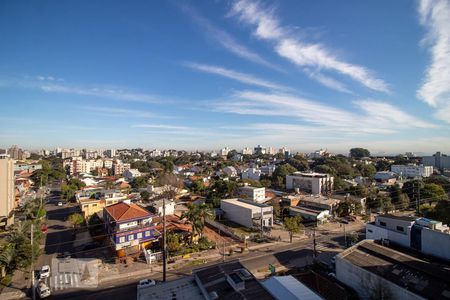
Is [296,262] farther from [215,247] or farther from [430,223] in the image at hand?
[430,223]

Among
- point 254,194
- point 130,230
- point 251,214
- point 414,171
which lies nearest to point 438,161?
point 414,171

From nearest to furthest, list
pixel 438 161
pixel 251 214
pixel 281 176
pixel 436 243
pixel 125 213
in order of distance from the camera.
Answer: pixel 436 243, pixel 125 213, pixel 251 214, pixel 281 176, pixel 438 161

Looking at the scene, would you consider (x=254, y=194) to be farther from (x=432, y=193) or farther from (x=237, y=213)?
(x=432, y=193)

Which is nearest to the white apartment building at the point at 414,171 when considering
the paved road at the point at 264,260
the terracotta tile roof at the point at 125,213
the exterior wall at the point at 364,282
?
the paved road at the point at 264,260

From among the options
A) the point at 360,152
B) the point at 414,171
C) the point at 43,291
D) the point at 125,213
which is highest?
the point at 360,152

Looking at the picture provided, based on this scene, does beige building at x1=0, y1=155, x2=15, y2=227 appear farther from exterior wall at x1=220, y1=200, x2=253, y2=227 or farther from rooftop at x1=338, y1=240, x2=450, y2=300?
rooftop at x1=338, y1=240, x2=450, y2=300

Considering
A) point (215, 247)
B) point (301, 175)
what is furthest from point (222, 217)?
point (301, 175)

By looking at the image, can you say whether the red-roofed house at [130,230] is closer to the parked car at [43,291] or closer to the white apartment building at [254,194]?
the parked car at [43,291]
